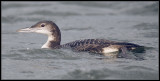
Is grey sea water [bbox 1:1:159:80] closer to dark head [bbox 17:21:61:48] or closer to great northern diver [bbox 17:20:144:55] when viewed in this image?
great northern diver [bbox 17:20:144:55]

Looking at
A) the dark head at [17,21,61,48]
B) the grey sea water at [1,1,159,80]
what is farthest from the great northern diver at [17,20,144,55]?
the grey sea water at [1,1,159,80]

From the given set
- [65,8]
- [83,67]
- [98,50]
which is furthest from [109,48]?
[65,8]

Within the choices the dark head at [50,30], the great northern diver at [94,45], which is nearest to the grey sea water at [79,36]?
the great northern diver at [94,45]

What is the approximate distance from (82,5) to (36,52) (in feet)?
32.8

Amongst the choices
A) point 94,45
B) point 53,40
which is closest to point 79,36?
point 53,40

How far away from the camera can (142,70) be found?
12.0 m

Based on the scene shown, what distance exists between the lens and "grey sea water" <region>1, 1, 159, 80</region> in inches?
Answer: 470

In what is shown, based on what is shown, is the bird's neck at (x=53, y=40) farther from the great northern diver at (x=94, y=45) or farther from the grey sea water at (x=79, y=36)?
the grey sea water at (x=79, y=36)

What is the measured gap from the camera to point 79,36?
57.7 feet

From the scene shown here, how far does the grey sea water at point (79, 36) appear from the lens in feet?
39.2

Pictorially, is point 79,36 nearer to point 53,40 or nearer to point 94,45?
point 53,40

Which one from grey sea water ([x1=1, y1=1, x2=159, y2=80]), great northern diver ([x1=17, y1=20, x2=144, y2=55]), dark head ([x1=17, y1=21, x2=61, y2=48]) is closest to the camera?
grey sea water ([x1=1, y1=1, x2=159, y2=80])

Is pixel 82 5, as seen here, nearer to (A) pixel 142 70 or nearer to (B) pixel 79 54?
(B) pixel 79 54

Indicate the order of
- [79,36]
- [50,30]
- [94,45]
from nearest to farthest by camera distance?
1. [94,45]
2. [50,30]
3. [79,36]
